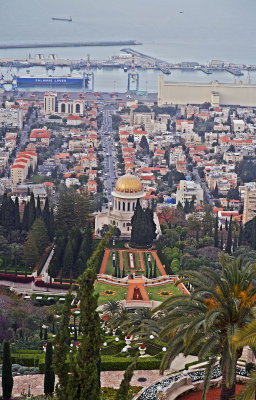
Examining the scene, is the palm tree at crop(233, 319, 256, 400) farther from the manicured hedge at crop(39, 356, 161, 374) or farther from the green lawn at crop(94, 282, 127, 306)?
the green lawn at crop(94, 282, 127, 306)

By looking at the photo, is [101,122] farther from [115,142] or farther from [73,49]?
[73,49]

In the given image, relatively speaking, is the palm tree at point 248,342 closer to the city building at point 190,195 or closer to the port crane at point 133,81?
the city building at point 190,195

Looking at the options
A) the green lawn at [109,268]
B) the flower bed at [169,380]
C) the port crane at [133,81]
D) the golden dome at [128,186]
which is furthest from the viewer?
the port crane at [133,81]

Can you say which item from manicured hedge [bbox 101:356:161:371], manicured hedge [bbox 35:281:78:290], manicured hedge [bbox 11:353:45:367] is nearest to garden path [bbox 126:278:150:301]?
manicured hedge [bbox 35:281:78:290]

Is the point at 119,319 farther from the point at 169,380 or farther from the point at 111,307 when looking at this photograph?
the point at 169,380

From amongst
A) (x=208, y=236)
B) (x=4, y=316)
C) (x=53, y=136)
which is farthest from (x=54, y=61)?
(x=4, y=316)

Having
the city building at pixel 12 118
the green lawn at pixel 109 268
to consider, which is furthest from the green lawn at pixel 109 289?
the city building at pixel 12 118
